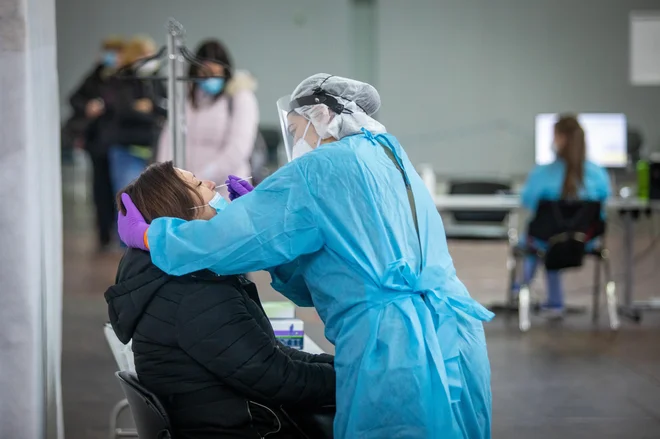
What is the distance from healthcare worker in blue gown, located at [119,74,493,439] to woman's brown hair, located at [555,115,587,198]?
3.51 metres

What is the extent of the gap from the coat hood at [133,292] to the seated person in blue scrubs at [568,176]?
3.75 metres

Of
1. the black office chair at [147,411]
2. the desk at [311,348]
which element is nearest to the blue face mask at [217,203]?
the black office chair at [147,411]

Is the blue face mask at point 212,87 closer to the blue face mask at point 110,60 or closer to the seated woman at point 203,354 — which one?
the seated woman at point 203,354

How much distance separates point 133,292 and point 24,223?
39 centimetres

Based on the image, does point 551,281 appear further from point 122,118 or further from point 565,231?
point 122,118

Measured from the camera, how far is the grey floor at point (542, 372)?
144 inches

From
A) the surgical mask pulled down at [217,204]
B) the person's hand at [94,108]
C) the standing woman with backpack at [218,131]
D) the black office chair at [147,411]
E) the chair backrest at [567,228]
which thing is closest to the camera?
the black office chair at [147,411]

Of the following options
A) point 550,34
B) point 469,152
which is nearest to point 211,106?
point 469,152

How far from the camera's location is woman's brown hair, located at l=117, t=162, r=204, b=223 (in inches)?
86.6

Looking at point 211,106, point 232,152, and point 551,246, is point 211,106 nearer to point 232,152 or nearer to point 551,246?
point 232,152

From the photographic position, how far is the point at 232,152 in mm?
5074

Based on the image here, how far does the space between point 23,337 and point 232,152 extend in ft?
9.24

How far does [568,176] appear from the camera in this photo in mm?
5547

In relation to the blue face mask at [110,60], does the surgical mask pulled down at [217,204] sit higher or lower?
lower
